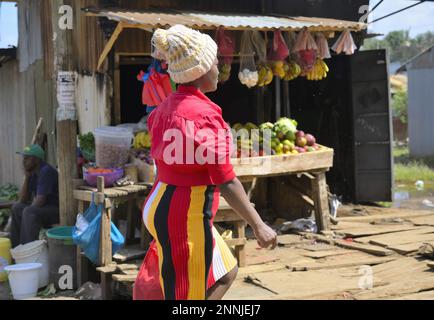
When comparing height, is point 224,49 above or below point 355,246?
above

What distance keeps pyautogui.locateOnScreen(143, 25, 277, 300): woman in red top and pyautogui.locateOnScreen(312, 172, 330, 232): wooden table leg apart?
4784 mm

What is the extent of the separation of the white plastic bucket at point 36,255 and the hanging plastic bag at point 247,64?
3.00 meters

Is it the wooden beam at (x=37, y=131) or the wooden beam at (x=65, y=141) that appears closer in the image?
the wooden beam at (x=65, y=141)

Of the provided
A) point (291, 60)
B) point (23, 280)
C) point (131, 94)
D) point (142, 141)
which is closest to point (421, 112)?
point (131, 94)

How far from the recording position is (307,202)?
8.41 m

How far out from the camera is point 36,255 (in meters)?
6.77

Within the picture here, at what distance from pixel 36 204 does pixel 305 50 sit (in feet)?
12.4

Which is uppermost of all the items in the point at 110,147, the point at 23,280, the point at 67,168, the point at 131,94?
the point at 131,94

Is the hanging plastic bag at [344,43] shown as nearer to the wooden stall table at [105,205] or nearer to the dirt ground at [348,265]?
the dirt ground at [348,265]

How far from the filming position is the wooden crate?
711cm

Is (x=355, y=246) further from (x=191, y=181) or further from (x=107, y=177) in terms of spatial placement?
(x=191, y=181)

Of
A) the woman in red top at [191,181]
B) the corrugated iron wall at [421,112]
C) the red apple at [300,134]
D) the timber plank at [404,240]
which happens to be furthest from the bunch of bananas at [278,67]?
the corrugated iron wall at [421,112]

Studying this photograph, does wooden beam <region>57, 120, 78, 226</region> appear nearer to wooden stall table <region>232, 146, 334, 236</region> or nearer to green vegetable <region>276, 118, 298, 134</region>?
wooden stall table <region>232, 146, 334, 236</region>

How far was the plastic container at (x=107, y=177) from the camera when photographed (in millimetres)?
6594
